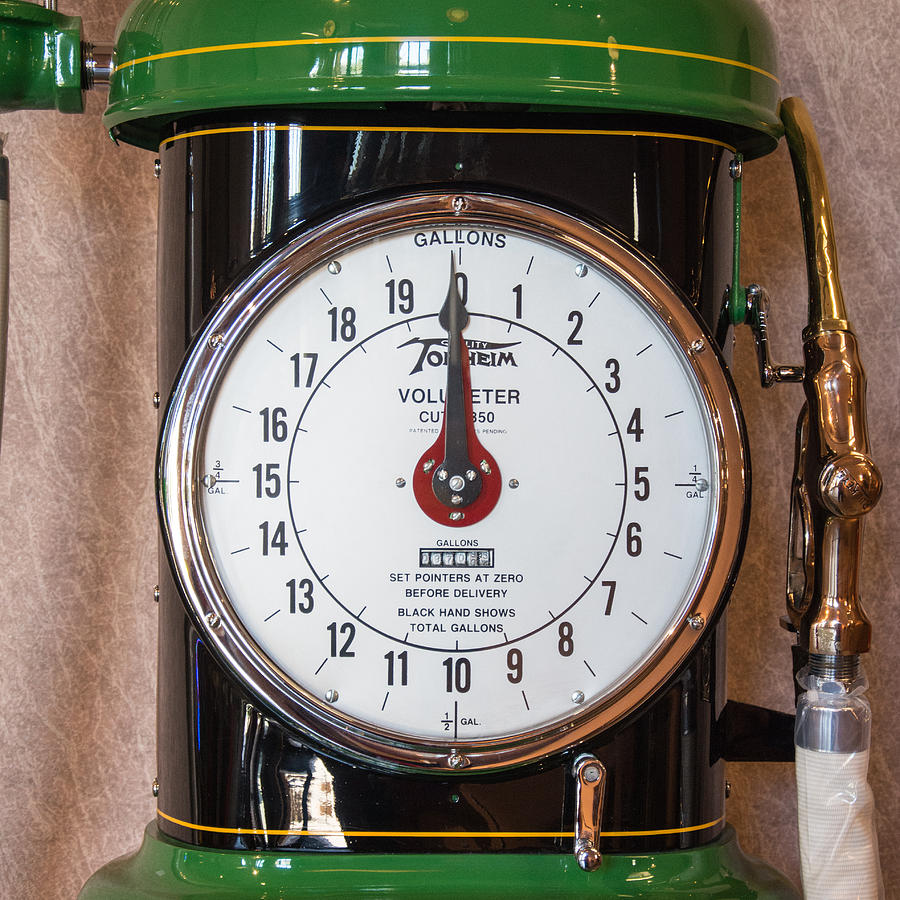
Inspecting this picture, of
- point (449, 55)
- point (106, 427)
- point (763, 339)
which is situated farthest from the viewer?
point (106, 427)

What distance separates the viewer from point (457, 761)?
85 centimetres

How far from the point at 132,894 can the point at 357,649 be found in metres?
0.24

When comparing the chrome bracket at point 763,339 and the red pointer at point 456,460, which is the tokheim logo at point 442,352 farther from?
the chrome bracket at point 763,339

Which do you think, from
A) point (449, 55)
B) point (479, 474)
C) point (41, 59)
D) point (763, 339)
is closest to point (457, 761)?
point (479, 474)

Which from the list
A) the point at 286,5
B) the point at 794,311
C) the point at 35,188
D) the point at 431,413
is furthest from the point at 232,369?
the point at 794,311

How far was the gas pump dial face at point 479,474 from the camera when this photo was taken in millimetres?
863

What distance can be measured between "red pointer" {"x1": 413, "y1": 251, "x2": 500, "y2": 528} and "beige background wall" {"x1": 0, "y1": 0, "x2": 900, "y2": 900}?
374 millimetres

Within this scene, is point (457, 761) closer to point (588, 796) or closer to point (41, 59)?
point (588, 796)

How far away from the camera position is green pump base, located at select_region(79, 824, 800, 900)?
0.85m

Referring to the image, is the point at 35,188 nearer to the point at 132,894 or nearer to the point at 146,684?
the point at 146,684

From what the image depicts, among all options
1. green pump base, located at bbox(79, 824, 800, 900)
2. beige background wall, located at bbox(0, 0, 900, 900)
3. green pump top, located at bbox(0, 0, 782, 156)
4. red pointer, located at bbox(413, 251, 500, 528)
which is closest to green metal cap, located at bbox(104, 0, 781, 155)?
green pump top, located at bbox(0, 0, 782, 156)

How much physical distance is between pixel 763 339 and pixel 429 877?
18.7 inches

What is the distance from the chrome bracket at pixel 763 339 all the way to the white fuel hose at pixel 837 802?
0.76ft

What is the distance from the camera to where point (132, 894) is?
87cm
